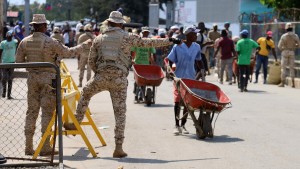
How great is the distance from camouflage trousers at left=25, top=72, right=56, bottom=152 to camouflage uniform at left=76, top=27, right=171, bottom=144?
0.65m

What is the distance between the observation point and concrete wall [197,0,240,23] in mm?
76938

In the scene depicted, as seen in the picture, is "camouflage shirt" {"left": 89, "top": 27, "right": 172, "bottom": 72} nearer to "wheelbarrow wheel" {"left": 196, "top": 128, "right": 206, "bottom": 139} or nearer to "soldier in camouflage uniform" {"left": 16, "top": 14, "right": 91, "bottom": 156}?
"soldier in camouflage uniform" {"left": 16, "top": 14, "right": 91, "bottom": 156}

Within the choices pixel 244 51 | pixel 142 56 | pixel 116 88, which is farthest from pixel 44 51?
pixel 244 51

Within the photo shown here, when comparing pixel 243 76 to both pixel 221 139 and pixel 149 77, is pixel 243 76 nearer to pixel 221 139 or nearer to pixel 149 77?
pixel 149 77

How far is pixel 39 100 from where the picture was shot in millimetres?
12125

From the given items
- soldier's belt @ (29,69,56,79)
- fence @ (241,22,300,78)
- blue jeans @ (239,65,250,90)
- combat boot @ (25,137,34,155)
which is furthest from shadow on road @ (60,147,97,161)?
fence @ (241,22,300,78)

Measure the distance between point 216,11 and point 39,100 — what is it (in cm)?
6646

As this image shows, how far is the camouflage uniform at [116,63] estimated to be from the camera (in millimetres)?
12039

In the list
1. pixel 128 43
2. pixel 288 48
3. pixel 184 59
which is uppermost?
pixel 128 43

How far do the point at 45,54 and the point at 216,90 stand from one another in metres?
3.65

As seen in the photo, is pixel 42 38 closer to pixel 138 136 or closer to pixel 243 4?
pixel 138 136

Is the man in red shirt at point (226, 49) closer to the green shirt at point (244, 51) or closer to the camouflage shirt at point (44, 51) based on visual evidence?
the green shirt at point (244, 51)

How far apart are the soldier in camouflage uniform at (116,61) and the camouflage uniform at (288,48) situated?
15866mm

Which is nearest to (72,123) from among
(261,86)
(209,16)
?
(261,86)
